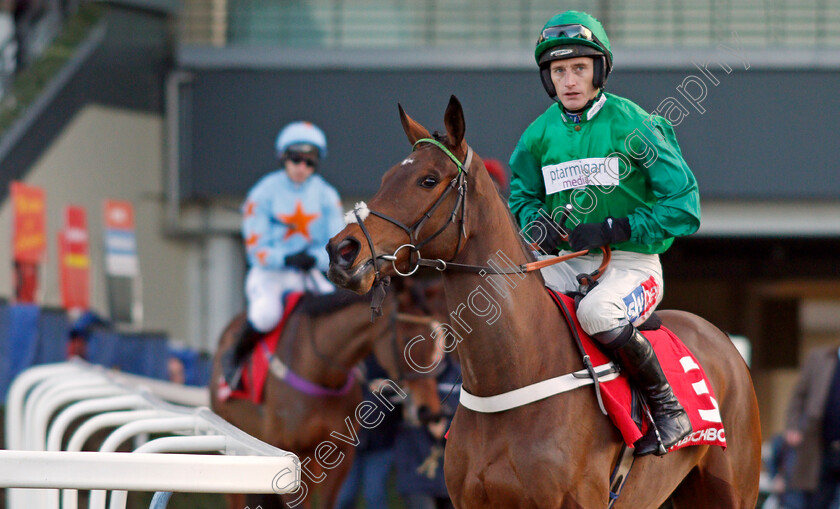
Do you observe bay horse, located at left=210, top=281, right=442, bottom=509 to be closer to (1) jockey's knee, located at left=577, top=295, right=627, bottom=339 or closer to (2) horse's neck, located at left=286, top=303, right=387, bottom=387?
(2) horse's neck, located at left=286, top=303, right=387, bottom=387

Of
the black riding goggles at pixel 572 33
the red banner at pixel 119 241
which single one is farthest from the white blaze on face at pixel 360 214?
the red banner at pixel 119 241

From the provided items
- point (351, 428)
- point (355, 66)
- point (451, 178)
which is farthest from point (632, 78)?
point (451, 178)

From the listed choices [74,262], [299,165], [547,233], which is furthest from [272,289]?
[74,262]

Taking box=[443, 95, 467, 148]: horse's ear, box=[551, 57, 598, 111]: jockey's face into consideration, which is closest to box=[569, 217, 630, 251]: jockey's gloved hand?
box=[551, 57, 598, 111]: jockey's face

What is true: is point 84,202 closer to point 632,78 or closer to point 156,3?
point 156,3

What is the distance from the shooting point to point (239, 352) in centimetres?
561

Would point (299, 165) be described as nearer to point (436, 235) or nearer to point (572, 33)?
point (572, 33)

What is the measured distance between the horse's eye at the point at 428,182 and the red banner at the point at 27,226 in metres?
6.02

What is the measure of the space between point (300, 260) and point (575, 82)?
2684mm

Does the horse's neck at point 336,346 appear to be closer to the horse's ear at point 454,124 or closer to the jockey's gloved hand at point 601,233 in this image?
the jockey's gloved hand at point 601,233

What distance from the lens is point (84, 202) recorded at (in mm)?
10820

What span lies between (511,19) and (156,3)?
406 centimetres

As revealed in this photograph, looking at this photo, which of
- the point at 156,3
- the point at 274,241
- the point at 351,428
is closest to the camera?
the point at 351,428

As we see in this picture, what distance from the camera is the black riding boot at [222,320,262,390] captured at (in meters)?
5.57
